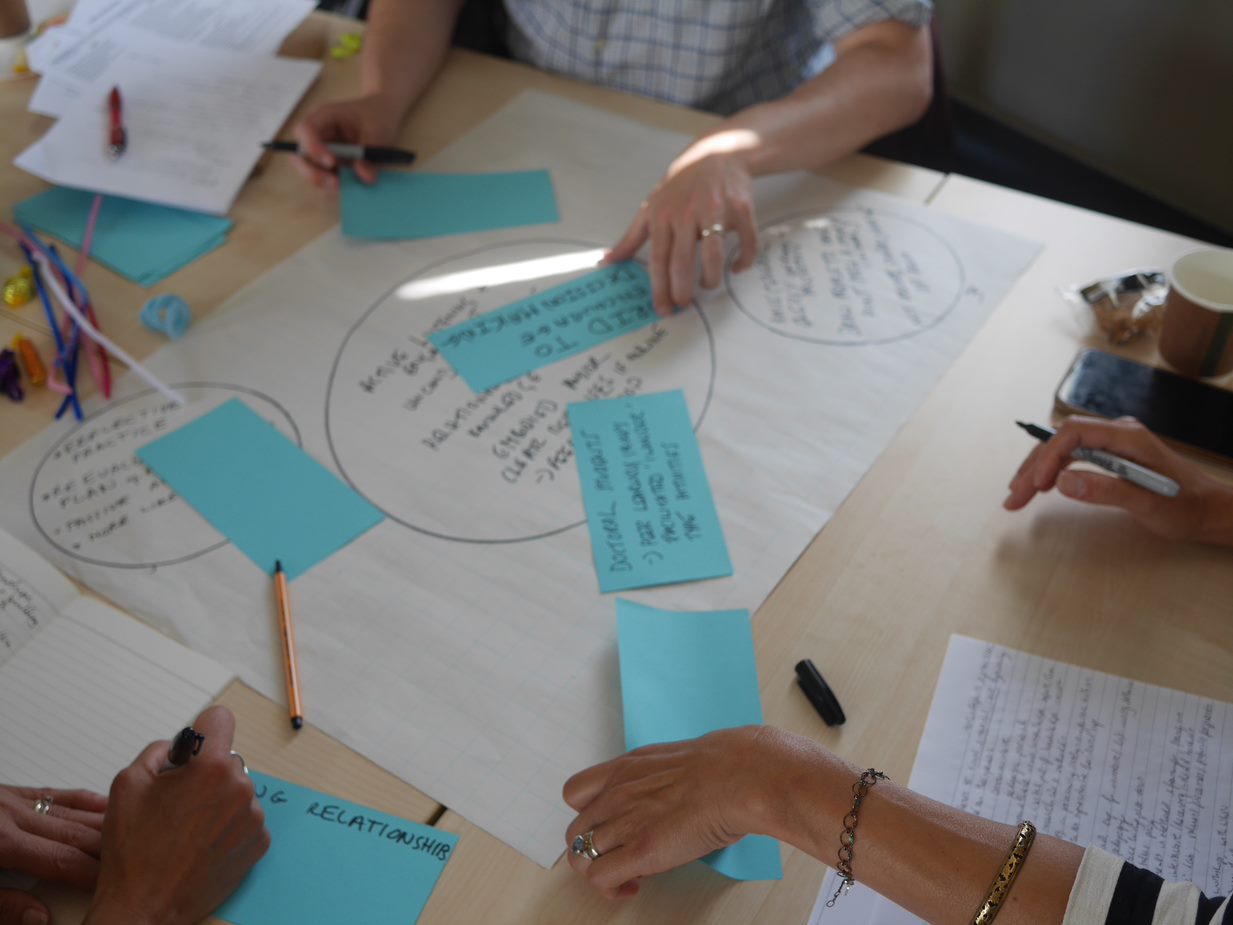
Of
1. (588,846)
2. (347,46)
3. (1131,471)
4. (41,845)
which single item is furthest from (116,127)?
(1131,471)

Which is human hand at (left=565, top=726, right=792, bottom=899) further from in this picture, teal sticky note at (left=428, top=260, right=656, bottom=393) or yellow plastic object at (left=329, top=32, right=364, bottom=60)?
yellow plastic object at (left=329, top=32, right=364, bottom=60)

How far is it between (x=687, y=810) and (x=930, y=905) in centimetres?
16

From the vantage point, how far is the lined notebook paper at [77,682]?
2.44ft

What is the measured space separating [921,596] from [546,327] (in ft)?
1.55

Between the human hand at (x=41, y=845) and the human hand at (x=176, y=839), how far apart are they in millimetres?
19

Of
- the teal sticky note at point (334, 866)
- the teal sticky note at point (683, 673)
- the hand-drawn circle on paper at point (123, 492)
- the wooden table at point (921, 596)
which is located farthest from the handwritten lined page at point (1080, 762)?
the hand-drawn circle on paper at point (123, 492)

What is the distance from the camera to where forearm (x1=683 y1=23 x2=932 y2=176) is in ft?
3.91

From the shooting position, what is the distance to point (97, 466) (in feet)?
3.09

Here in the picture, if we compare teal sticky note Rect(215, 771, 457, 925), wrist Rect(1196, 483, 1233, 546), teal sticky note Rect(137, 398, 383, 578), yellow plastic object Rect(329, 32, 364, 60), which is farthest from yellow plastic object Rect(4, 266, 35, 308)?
wrist Rect(1196, 483, 1233, 546)

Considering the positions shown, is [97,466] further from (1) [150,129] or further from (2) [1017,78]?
(2) [1017,78]

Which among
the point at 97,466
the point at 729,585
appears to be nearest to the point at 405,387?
the point at 97,466

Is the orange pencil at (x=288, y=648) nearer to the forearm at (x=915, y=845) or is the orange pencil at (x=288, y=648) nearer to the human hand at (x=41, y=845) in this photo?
the human hand at (x=41, y=845)

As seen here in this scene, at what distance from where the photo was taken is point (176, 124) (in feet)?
4.29

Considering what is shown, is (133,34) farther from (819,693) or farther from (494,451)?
(819,693)
